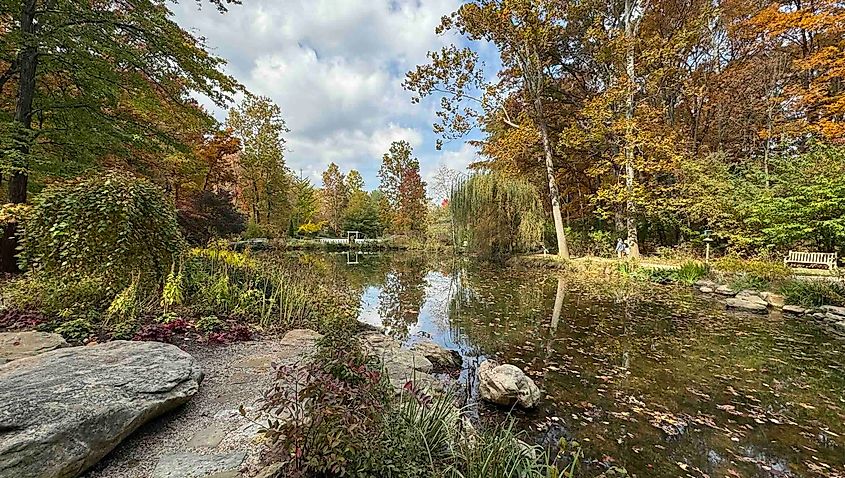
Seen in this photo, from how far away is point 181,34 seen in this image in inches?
265

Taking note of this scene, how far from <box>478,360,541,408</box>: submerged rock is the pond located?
0.12 metres

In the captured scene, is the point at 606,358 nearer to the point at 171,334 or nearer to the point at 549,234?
the point at 171,334

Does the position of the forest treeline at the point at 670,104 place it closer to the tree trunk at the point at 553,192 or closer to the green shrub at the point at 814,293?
the tree trunk at the point at 553,192

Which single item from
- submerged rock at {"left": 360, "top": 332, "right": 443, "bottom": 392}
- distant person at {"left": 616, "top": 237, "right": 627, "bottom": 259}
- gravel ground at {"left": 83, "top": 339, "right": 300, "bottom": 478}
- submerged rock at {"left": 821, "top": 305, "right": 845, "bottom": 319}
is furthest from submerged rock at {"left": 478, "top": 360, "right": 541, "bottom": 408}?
distant person at {"left": 616, "top": 237, "right": 627, "bottom": 259}

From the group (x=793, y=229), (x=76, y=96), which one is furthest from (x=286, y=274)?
(x=793, y=229)

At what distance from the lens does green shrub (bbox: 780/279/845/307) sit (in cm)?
675

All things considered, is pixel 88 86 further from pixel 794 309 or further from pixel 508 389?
pixel 794 309

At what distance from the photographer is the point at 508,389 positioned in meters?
3.29

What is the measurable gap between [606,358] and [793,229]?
1031 centimetres

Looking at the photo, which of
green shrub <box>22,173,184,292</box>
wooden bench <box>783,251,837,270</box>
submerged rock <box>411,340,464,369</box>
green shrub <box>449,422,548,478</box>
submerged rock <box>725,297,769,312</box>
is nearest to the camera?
green shrub <box>449,422,548,478</box>

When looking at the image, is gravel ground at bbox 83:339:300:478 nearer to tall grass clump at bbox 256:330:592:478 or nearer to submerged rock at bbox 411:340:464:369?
tall grass clump at bbox 256:330:592:478

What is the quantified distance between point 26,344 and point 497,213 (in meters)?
13.2

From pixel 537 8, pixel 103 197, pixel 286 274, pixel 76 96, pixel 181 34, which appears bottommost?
pixel 286 274

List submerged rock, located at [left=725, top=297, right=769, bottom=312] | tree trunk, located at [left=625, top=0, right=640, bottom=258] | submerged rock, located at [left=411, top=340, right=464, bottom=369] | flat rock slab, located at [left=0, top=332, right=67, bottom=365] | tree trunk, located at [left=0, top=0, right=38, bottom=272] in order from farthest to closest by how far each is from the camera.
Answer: tree trunk, located at [left=625, top=0, right=640, bottom=258], submerged rock, located at [left=725, top=297, right=769, bottom=312], tree trunk, located at [left=0, top=0, right=38, bottom=272], submerged rock, located at [left=411, top=340, right=464, bottom=369], flat rock slab, located at [left=0, top=332, right=67, bottom=365]
